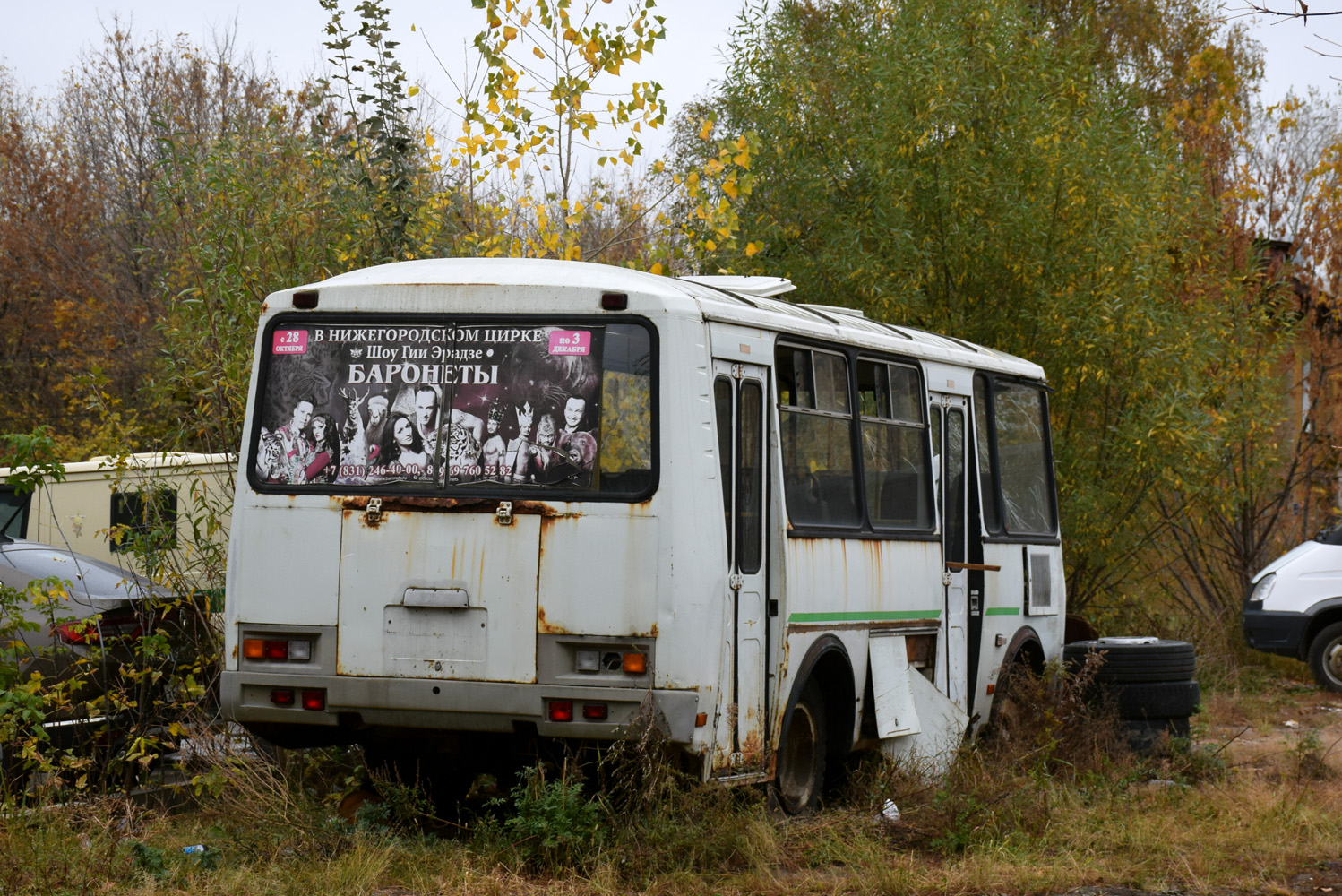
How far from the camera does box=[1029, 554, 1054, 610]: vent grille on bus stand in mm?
11594

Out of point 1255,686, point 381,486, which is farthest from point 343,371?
point 1255,686

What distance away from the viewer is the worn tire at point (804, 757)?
8289mm

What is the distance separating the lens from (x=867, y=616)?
28.7ft

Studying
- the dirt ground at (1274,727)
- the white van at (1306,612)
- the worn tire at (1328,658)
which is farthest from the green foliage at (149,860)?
the worn tire at (1328,658)

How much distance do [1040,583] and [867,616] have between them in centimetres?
345

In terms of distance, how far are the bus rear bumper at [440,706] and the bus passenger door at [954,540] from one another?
3.62 m

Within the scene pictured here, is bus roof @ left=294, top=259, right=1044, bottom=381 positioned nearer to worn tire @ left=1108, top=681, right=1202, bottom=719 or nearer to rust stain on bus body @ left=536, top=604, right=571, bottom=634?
rust stain on bus body @ left=536, top=604, right=571, bottom=634

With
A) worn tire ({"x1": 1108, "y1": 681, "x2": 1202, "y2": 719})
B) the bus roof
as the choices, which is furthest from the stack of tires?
the bus roof

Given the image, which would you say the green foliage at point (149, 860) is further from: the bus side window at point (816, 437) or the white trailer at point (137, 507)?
the bus side window at point (816, 437)

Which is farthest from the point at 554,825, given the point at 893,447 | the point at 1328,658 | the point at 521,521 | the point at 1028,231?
the point at 1328,658

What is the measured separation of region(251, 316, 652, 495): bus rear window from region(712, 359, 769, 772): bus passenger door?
529 millimetres

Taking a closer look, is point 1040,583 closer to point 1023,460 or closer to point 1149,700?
point 1023,460

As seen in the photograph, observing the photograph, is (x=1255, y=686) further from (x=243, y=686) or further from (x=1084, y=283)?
(x=243, y=686)

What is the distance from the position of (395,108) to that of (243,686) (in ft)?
20.2
